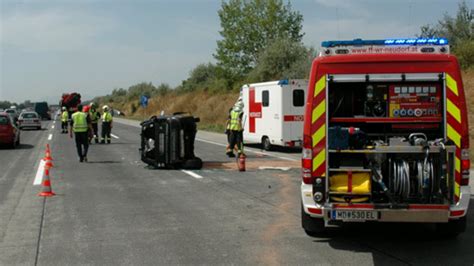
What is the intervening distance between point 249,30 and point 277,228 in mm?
53911

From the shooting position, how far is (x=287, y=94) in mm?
20750

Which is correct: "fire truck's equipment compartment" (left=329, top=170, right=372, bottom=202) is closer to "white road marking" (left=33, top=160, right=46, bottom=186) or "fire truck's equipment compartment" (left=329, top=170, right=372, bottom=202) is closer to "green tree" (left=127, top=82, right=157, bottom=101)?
"white road marking" (left=33, top=160, right=46, bottom=186)

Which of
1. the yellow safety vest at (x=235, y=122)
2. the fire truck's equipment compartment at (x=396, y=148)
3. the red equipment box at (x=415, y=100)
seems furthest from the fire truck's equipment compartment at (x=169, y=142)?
the red equipment box at (x=415, y=100)

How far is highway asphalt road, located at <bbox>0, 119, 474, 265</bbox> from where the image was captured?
654 cm

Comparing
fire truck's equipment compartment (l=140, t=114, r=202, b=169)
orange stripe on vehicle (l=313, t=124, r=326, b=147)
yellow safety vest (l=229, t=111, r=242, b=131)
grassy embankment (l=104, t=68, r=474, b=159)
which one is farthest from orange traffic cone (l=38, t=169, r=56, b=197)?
grassy embankment (l=104, t=68, r=474, b=159)

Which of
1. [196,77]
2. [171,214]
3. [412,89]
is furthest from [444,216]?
[196,77]

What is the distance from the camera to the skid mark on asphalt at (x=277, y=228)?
6.48 metres

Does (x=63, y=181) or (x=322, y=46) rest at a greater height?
(x=322, y=46)

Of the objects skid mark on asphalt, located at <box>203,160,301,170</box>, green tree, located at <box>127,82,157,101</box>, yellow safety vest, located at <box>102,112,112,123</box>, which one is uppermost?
green tree, located at <box>127,82,157,101</box>

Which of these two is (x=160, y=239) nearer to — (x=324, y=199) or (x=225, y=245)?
(x=225, y=245)

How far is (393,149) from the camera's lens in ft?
21.5

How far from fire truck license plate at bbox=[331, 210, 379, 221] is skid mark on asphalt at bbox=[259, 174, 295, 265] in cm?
78

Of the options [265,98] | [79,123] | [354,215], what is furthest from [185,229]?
[265,98]

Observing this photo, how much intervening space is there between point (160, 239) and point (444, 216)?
3.39m
